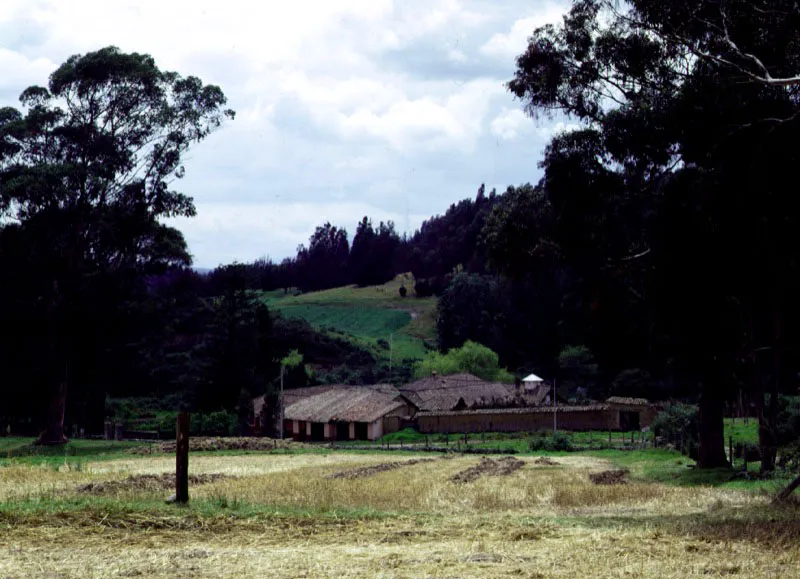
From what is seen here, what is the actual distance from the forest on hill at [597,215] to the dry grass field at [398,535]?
7056 mm

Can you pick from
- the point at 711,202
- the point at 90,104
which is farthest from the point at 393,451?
the point at 711,202

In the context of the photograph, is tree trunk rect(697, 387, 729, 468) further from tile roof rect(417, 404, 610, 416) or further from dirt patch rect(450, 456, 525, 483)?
tile roof rect(417, 404, 610, 416)

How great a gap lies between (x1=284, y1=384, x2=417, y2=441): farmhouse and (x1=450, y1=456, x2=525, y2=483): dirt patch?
35018 mm

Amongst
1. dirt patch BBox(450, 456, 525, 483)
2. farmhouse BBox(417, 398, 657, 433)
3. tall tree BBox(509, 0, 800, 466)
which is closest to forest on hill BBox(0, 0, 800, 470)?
tall tree BBox(509, 0, 800, 466)

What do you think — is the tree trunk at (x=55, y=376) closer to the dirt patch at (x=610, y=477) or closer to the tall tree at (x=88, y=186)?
the tall tree at (x=88, y=186)

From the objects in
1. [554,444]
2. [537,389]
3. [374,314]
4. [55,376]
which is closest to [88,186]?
[55,376]

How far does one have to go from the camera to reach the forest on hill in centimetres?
2652

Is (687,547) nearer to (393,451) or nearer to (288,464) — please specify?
(288,464)

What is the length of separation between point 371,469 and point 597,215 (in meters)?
15.1

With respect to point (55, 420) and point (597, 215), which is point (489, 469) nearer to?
point (597, 215)

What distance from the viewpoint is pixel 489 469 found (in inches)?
1662

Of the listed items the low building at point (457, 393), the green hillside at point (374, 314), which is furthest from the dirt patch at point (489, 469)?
the green hillside at point (374, 314)

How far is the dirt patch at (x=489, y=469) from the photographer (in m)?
36.8

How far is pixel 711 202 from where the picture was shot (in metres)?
26.3
